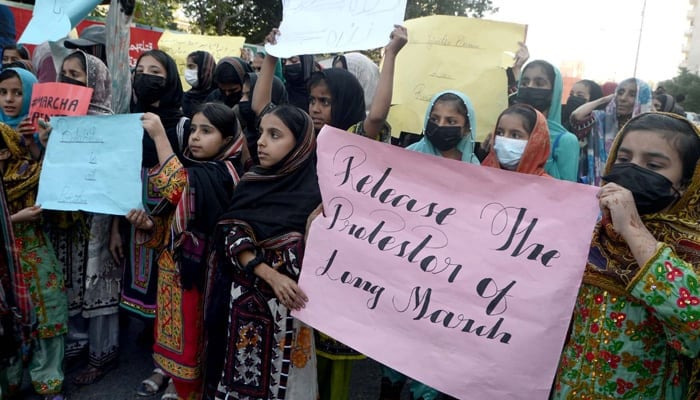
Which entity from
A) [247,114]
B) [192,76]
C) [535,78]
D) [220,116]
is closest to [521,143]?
[535,78]

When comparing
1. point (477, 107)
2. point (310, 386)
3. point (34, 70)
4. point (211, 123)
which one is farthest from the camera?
point (34, 70)

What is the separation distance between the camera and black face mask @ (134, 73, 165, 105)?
2910mm

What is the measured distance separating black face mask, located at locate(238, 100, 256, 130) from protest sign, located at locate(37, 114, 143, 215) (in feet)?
3.24

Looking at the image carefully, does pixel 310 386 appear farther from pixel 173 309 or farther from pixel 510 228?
pixel 510 228

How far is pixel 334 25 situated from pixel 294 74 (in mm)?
1541

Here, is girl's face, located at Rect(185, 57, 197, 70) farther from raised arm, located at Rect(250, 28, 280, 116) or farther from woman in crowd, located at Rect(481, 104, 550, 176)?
woman in crowd, located at Rect(481, 104, 550, 176)

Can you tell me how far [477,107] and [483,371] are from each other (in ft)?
6.37

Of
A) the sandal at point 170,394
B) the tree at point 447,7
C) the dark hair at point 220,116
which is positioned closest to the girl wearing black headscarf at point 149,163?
the sandal at point 170,394

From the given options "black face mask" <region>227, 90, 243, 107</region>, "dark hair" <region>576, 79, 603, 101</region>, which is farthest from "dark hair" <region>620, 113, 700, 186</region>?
"dark hair" <region>576, 79, 603, 101</region>

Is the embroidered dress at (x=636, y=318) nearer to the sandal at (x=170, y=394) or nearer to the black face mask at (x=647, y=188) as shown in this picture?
Answer: the black face mask at (x=647, y=188)

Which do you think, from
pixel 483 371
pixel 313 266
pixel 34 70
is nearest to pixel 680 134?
pixel 483 371

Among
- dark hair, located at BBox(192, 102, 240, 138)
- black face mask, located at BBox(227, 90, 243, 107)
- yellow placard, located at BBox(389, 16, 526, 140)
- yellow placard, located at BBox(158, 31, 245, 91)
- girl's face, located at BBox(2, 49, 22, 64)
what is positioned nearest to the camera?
dark hair, located at BBox(192, 102, 240, 138)

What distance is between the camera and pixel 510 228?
5.08 feet

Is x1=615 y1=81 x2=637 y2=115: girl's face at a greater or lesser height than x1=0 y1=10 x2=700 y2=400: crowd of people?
greater
